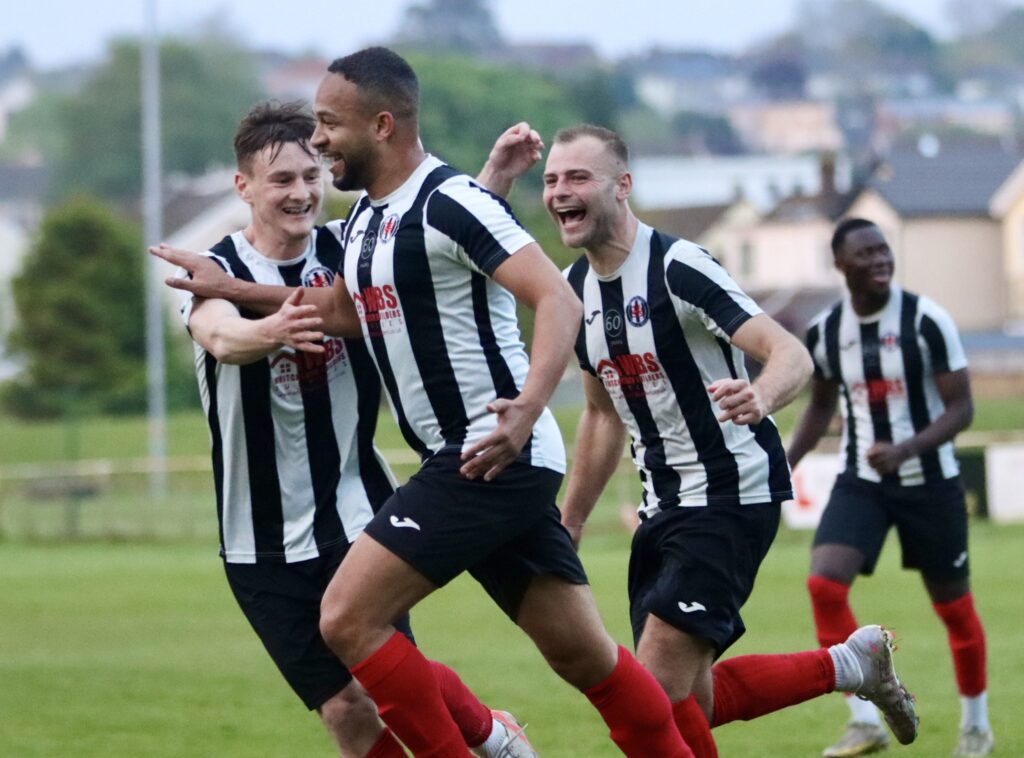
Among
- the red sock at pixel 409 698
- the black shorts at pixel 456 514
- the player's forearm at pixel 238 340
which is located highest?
the player's forearm at pixel 238 340

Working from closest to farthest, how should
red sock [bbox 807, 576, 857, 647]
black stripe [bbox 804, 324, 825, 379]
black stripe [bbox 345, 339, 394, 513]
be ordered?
black stripe [bbox 345, 339, 394, 513] < red sock [bbox 807, 576, 857, 647] < black stripe [bbox 804, 324, 825, 379]

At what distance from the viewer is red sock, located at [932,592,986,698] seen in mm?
8969

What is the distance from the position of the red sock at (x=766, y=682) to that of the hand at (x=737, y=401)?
151 centimetres

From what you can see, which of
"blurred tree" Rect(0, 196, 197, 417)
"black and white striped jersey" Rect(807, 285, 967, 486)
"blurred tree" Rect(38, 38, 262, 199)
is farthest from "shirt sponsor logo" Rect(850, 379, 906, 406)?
"blurred tree" Rect(38, 38, 262, 199)

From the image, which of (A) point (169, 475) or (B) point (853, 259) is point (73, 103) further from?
(B) point (853, 259)

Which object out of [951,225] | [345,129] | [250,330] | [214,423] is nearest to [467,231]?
[345,129]

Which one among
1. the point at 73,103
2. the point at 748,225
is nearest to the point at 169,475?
the point at 748,225

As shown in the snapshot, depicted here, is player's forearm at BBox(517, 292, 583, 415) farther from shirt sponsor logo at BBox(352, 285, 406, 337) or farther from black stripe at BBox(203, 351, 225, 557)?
black stripe at BBox(203, 351, 225, 557)

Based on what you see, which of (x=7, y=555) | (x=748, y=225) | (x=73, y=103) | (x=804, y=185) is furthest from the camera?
(x=804, y=185)

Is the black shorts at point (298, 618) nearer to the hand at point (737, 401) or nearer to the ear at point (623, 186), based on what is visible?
the hand at point (737, 401)

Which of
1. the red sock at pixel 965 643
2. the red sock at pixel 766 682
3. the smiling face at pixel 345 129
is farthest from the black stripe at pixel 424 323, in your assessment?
the red sock at pixel 965 643

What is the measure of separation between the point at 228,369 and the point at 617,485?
24680 millimetres

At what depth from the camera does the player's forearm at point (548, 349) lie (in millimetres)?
5609

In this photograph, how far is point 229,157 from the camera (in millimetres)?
Result: 130750
